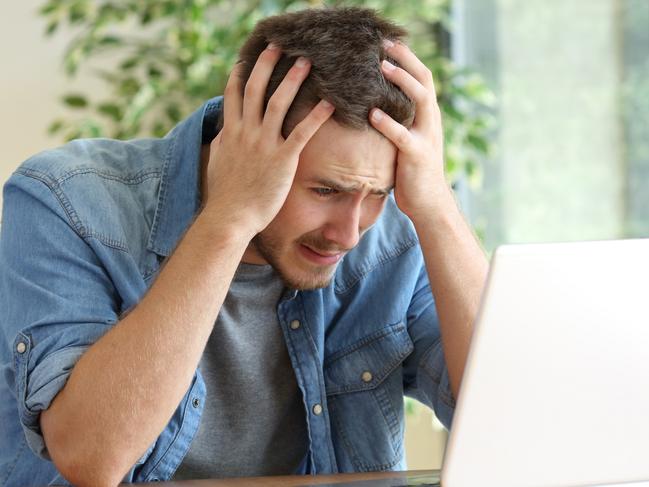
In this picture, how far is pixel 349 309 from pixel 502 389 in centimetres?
66

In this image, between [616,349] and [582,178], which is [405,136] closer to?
[616,349]

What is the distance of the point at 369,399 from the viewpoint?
1.53 m

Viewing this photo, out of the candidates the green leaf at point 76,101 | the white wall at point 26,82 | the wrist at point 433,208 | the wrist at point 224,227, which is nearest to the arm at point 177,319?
the wrist at point 224,227

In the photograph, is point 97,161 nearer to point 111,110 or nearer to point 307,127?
point 307,127

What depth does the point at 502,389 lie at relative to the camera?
94cm

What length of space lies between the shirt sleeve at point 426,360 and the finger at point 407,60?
0.36m

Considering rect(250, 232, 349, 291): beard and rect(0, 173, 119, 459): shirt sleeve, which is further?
rect(250, 232, 349, 291): beard

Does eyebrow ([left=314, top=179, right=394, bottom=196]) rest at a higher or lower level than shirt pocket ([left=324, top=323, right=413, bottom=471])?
higher

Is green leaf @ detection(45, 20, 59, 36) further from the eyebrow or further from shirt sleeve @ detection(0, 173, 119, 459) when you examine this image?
the eyebrow

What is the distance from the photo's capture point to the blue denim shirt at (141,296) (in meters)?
1.26

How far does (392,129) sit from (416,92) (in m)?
0.08

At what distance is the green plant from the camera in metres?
2.75

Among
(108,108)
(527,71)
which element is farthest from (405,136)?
(108,108)

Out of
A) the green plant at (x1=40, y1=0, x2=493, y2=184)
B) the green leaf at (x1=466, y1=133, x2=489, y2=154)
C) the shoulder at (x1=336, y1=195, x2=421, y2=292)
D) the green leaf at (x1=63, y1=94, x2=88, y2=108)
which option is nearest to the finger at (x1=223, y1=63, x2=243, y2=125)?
the shoulder at (x1=336, y1=195, x2=421, y2=292)
